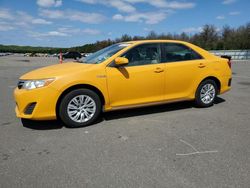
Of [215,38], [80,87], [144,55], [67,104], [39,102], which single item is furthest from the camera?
[215,38]

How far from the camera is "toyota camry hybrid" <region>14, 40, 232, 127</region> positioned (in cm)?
461

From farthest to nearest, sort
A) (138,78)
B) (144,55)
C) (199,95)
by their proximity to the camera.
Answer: (199,95)
(144,55)
(138,78)

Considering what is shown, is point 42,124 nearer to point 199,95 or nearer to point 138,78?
point 138,78

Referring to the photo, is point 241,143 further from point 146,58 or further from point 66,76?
point 66,76

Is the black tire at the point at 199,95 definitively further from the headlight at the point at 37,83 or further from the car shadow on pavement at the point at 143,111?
the headlight at the point at 37,83

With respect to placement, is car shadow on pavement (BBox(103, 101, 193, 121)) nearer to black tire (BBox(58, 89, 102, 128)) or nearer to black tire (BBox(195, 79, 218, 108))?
black tire (BBox(195, 79, 218, 108))

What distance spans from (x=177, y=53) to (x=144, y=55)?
2.82 feet

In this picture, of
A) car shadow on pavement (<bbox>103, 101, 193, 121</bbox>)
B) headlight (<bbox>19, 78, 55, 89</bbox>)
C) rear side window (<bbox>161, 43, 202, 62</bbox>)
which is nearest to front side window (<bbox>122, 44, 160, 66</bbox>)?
rear side window (<bbox>161, 43, 202, 62</bbox>)

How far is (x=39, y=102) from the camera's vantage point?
4.54 m

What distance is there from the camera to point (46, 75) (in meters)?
4.68

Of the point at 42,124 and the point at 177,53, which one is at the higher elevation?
the point at 177,53

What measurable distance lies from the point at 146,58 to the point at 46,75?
2.03m

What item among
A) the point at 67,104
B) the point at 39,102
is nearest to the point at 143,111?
the point at 67,104

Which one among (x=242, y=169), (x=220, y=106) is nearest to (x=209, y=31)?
(x=220, y=106)
